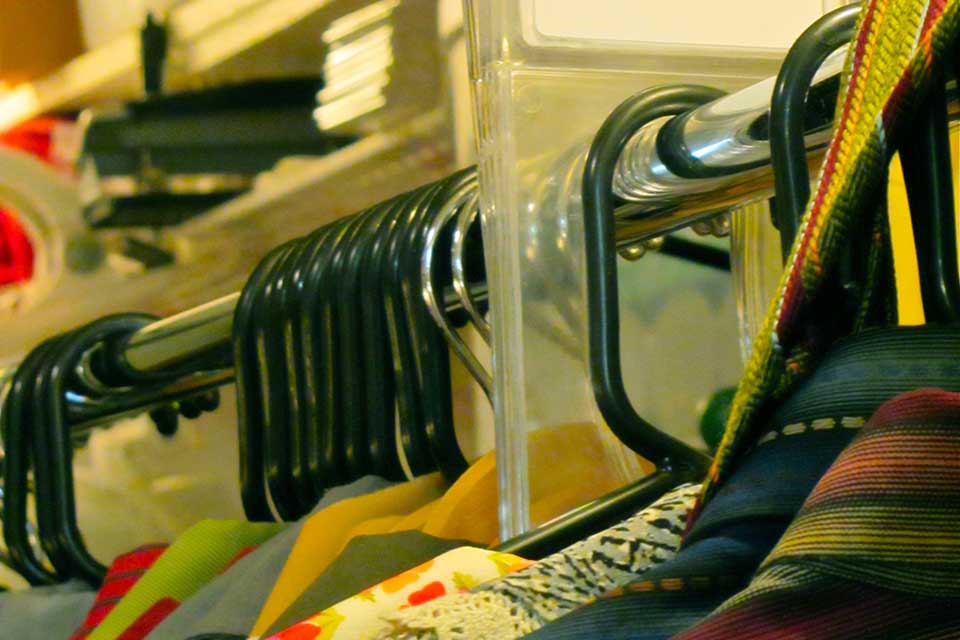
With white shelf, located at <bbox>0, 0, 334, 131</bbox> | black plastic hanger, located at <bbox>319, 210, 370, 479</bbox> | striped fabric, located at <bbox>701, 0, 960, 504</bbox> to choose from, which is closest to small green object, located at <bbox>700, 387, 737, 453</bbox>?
black plastic hanger, located at <bbox>319, 210, 370, 479</bbox>

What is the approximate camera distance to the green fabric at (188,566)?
0.52 metres

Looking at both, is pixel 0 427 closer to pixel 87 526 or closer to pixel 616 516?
pixel 87 526

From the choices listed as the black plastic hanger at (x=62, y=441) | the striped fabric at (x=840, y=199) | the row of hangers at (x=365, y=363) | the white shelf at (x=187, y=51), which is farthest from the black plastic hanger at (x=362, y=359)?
the white shelf at (x=187, y=51)

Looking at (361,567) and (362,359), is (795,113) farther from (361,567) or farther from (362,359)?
(362,359)

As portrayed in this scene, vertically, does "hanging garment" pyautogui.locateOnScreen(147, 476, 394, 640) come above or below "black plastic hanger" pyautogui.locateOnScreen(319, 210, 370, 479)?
below

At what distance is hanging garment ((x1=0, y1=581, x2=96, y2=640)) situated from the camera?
606mm

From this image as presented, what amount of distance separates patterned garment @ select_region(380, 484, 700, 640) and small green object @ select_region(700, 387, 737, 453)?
22 cm

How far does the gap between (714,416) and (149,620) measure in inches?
9.6

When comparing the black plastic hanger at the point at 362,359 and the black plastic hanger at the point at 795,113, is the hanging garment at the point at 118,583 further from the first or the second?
the black plastic hanger at the point at 795,113

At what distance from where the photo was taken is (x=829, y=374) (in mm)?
223

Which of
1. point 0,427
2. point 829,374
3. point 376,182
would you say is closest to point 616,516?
point 829,374

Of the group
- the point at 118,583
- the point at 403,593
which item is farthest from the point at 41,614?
the point at 403,593

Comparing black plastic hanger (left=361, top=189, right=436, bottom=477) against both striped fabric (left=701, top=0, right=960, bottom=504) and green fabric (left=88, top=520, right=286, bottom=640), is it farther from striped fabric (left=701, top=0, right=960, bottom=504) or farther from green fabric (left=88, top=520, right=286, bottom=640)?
striped fabric (left=701, top=0, right=960, bottom=504)

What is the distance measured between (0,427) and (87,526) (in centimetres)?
43
